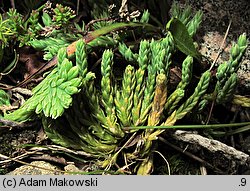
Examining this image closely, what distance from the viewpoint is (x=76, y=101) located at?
1.65 meters

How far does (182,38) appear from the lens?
1726 mm

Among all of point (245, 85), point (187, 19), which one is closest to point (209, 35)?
point (187, 19)

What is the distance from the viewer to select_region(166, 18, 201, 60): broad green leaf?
1701mm

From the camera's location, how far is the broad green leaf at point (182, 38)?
1701mm

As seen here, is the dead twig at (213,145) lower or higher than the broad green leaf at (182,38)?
lower

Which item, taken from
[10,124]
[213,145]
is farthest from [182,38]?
[10,124]

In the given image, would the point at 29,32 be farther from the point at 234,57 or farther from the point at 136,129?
the point at 234,57
